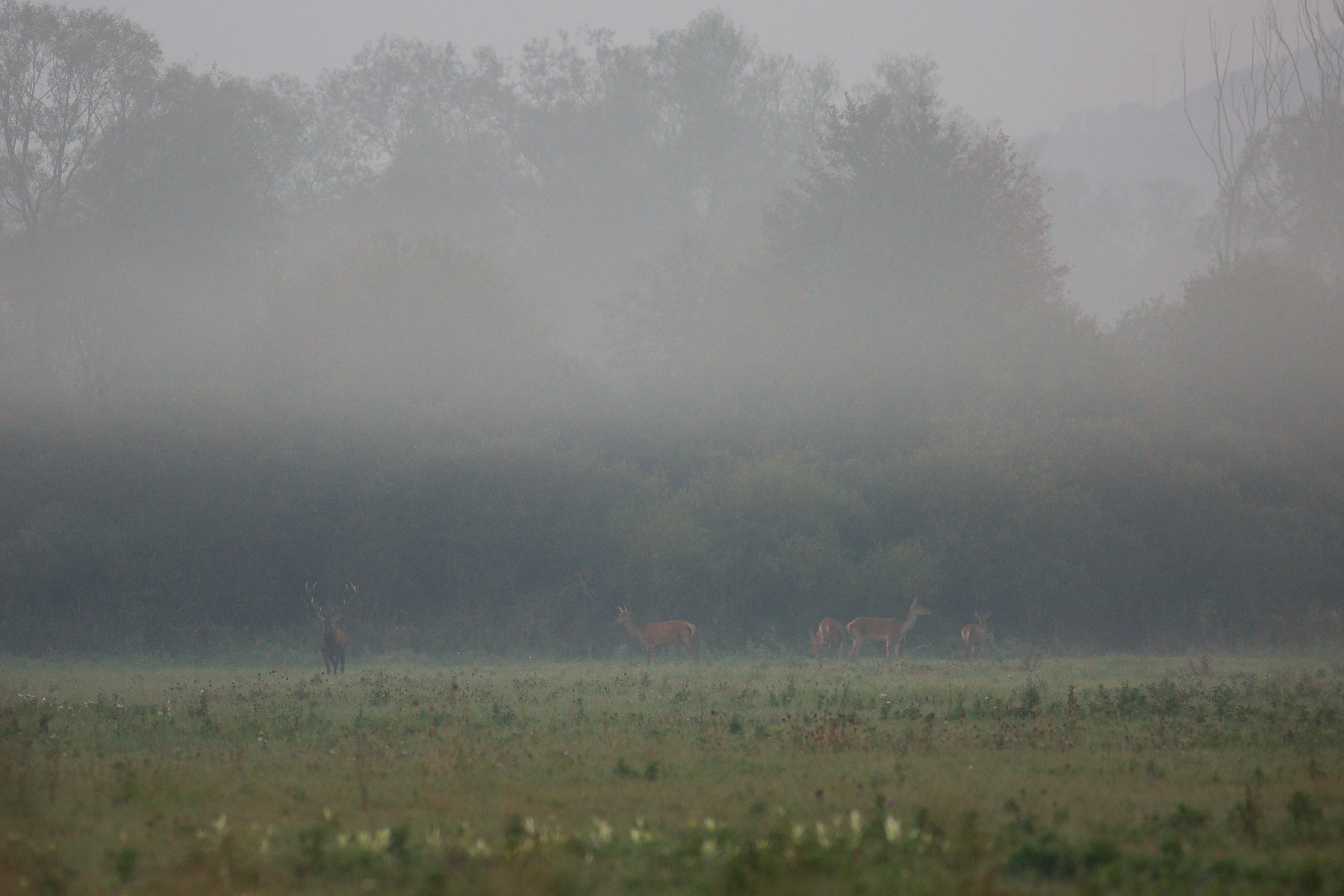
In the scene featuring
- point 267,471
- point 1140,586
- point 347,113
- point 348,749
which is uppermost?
point 347,113

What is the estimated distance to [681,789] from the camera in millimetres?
8711

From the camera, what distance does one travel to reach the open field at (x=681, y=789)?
6.28 meters

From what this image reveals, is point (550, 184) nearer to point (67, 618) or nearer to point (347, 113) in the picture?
point (347, 113)

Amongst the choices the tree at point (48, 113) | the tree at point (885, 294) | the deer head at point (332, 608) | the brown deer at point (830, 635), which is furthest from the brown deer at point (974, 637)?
the tree at point (48, 113)

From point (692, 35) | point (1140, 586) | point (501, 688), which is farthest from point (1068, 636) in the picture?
point (692, 35)

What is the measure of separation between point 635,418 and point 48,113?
25.9 metres

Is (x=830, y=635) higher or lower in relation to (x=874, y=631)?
lower

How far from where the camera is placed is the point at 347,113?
58.5 meters

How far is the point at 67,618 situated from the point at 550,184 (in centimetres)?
3451

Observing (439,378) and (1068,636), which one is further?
(439,378)

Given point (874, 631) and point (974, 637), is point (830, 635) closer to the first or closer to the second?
point (874, 631)

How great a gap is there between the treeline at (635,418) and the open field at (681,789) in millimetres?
13282

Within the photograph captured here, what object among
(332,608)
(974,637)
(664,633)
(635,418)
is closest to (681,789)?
(664,633)

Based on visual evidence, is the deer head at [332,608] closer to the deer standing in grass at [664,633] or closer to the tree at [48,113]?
the deer standing in grass at [664,633]
